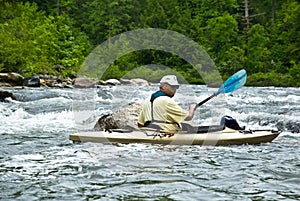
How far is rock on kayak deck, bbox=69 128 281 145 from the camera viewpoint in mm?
6402

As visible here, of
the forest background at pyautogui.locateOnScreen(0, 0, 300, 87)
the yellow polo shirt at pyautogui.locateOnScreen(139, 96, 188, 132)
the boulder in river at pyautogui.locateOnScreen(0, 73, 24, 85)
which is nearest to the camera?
the yellow polo shirt at pyautogui.locateOnScreen(139, 96, 188, 132)

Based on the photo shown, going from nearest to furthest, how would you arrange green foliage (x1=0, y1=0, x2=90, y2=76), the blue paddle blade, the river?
the river < the blue paddle blade < green foliage (x1=0, y1=0, x2=90, y2=76)

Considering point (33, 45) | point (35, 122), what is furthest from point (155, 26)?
point (35, 122)

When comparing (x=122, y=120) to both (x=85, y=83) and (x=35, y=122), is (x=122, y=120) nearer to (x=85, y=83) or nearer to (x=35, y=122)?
(x=35, y=122)

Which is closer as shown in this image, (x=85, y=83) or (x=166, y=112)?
(x=166, y=112)

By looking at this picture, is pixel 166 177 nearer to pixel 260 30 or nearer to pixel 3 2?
pixel 3 2

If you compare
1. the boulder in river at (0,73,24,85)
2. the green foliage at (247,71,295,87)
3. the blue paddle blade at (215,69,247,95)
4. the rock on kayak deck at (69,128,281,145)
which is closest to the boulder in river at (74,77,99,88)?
the boulder in river at (0,73,24,85)

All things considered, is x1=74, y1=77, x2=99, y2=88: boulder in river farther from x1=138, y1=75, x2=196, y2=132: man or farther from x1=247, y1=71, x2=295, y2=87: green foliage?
x1=138, y1=75, x2=196, y2=132: man

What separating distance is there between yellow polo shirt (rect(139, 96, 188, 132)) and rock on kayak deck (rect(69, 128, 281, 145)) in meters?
0.15

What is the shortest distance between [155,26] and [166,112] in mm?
28130

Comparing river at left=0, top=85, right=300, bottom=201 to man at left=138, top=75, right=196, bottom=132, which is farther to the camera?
man at left=138, top=75, right=196, bottom=132

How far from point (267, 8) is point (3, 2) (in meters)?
27.4

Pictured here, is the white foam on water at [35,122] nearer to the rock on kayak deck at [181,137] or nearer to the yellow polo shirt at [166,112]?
the rock on kayak deck at [181,137]

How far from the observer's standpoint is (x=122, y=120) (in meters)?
7.57
